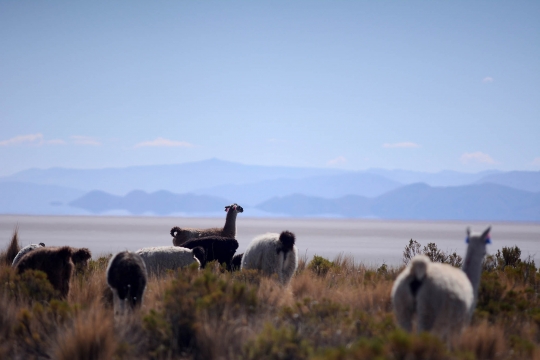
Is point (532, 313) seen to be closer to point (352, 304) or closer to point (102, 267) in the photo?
point (352, 304)

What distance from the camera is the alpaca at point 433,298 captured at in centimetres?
571

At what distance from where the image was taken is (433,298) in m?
5.71

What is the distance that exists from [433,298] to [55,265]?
5.63 m

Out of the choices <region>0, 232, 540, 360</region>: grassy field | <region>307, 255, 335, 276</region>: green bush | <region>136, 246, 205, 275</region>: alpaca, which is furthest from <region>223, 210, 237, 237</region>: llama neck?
<region>0, 232, 540, 360</region>: grassy field

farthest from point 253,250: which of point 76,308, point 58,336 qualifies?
point 58,336

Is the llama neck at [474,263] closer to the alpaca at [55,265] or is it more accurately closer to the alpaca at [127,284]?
the alpaca at [127,284]

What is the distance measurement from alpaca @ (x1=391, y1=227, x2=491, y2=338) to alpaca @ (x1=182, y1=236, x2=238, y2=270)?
771cm

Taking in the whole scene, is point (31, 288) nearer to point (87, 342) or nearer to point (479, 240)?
point (87, 342)

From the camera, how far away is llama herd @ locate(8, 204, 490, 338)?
5.74m

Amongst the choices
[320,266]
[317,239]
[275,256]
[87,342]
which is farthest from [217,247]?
[317,239]

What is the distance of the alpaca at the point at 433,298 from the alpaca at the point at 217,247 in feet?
25.3

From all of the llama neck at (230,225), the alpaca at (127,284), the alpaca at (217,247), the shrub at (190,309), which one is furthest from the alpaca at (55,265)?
the llama neck at (230,225)

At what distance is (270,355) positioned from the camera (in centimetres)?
570

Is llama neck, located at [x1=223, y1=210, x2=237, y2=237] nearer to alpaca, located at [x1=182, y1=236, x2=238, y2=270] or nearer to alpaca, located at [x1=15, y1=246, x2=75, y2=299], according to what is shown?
alpaca, located at [x1=182, y1=236, x2=238, y2=270]
